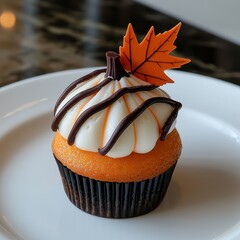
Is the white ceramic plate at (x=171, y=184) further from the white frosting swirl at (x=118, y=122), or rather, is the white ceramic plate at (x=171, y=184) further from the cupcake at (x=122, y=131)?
the white frosting swirl at (x=118, y=122)

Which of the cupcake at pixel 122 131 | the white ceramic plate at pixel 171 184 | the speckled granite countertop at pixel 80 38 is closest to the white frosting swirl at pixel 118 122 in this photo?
the cupcake at pixel 122 131

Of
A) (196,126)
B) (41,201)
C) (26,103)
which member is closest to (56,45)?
(26,103)

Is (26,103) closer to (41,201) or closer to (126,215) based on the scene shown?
(41,201)

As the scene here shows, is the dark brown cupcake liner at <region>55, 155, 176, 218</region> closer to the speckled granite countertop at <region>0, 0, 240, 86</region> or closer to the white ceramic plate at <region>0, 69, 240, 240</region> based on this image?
the white ceramic plate at <region>0, 69, 240, 240</region>

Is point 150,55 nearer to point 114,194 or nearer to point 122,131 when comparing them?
point 122,131

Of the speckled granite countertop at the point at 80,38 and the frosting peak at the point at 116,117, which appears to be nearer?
the frosting peak at the point at 116,117

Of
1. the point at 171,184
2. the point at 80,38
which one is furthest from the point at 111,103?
the point at 80,38

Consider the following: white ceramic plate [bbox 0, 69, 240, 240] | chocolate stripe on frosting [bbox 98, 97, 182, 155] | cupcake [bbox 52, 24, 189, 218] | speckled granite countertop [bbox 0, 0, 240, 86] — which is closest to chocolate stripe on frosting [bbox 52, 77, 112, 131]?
cupcake [bbox 52, 24, 189, 218]
